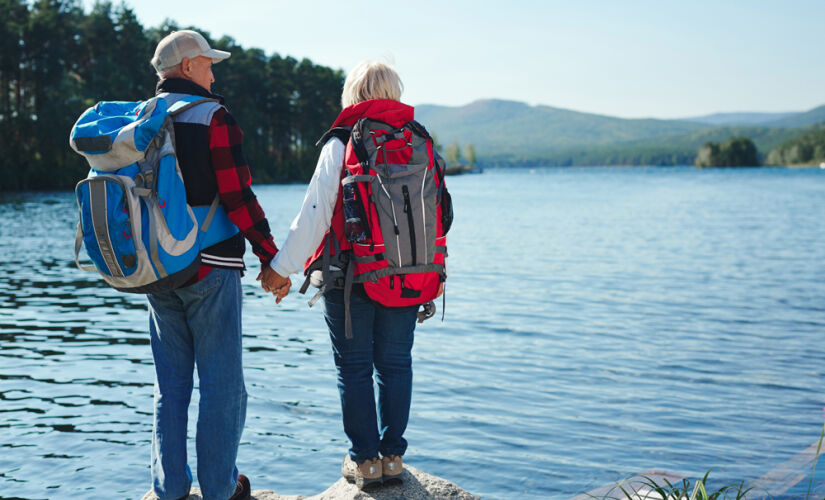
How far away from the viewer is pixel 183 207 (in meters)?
3.32

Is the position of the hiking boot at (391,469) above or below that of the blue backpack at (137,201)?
below

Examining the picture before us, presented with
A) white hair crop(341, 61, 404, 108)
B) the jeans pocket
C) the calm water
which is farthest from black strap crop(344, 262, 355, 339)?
the calm water

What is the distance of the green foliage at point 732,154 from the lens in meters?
196

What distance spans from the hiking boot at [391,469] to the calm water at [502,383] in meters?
1.74

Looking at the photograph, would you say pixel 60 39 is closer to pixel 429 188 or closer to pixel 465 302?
pixel 465 302

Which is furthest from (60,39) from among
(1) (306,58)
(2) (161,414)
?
(2) (161,414)

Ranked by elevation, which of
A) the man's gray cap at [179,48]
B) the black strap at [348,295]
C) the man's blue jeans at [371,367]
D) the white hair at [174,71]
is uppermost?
the man's gray cap at [179,48]

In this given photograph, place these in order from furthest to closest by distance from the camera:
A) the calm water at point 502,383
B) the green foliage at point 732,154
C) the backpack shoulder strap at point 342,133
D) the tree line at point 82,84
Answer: the green foliage at point 732,154, the tree line at point 82,84, the calm water at point 502,383, the backpack shoulder strap at point 342,133

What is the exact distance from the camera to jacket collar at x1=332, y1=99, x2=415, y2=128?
3648 mm

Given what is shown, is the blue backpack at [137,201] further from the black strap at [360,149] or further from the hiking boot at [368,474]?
the hiking boot at [368,474]

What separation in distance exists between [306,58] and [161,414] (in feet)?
286

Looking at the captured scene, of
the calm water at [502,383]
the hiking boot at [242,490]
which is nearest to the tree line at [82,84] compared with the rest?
the calm water at [502,383]

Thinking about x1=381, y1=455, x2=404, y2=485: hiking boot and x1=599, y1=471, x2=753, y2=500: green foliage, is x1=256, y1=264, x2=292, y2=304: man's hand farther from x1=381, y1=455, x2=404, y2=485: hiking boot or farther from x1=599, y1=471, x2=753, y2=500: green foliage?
x1=599, y1=471, x2=753, y2=500: green foliage

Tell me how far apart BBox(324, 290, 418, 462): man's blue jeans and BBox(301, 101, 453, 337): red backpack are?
0.09 meters
